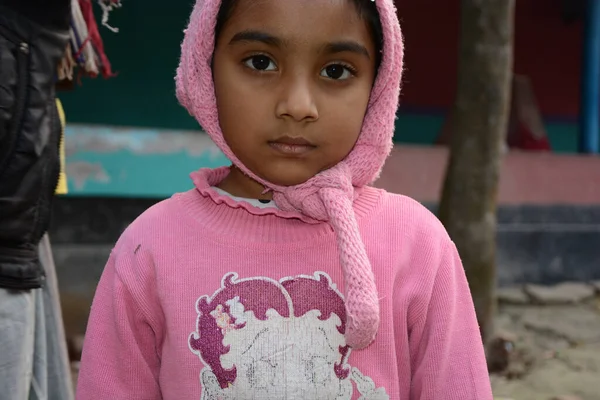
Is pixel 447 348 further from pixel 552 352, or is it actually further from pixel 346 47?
pixel 552 352

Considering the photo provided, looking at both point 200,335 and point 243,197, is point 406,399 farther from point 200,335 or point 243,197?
point 243,197

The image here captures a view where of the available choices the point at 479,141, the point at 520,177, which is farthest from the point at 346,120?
the point at 520,177

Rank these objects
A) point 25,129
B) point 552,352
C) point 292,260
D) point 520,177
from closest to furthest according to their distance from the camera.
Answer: point 292,260, point 25,129, point 552,352, point 520,177

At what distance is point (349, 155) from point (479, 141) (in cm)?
257

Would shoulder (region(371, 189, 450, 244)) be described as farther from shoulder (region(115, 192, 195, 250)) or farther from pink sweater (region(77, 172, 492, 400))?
shoulder (region(115, 192, 195, 250))

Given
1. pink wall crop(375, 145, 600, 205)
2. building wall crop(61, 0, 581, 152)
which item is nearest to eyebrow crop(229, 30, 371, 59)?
pink wall crop(375, 145, 600, 205)

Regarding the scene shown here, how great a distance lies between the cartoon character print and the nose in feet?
1.00

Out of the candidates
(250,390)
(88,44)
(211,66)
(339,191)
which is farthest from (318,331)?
(88,44)

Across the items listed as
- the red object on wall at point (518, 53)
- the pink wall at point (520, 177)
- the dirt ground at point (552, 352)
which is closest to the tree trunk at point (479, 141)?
the dirt ground at point (552, 352)

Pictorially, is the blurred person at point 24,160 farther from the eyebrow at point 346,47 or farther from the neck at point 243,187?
the eyebrow at point 346,47

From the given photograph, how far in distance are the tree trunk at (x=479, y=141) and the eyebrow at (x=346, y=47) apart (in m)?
2.61

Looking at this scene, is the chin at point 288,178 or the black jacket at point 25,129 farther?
the black jacket at point 25,129

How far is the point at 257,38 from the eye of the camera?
3.86 feet

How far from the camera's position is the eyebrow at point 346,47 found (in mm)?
1168
